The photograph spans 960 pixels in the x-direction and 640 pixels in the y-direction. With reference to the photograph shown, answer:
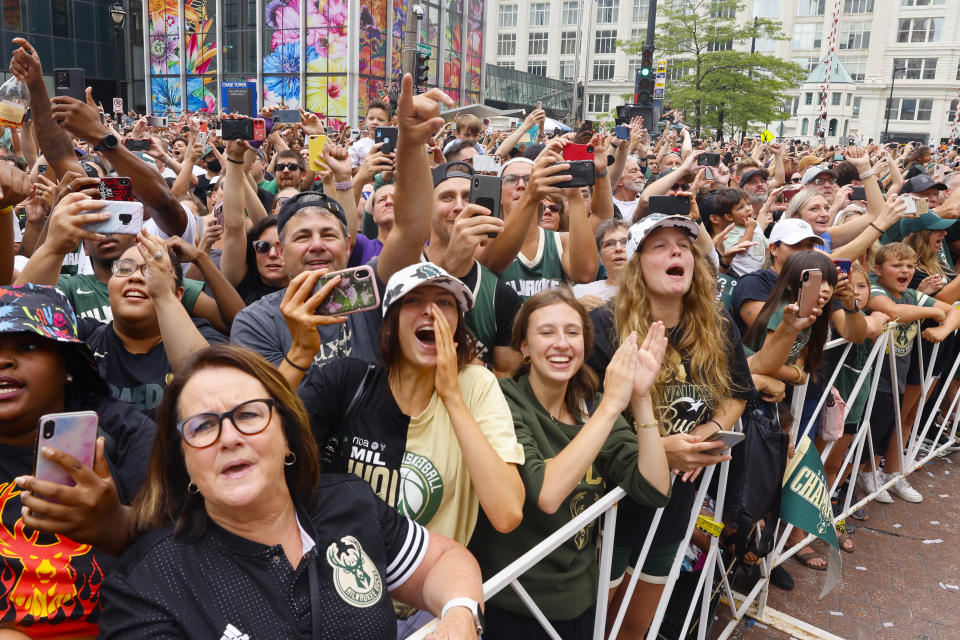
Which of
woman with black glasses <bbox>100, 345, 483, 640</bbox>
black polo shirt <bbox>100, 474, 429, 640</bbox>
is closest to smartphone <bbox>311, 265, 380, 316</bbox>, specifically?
woman with black glasses <bbox>100, 345, 483, 640</bbox>

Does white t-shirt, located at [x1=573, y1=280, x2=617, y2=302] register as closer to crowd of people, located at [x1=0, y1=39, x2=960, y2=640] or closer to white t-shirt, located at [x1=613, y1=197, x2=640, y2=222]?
crowd of people, located at [x1=0, y1=39, x2=960, y2=640]

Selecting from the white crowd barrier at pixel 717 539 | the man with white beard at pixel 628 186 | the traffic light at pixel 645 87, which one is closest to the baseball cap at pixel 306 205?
the white crowd barrier at pixel 717 539

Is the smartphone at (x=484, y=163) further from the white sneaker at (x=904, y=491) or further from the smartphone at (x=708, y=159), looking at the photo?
the smartphone at (x=708, y=159)

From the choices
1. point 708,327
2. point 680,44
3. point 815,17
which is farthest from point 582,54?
point 708,327

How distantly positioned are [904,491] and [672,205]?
386cm

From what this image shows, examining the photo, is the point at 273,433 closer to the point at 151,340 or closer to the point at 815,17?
the point at 151,340

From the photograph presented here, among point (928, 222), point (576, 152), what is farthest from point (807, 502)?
point (928, 222)

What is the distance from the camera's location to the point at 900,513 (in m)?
5.33

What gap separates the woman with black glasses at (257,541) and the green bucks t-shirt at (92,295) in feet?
5.56

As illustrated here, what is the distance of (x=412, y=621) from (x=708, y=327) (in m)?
1.83

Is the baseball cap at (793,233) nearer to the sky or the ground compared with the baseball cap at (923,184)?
nearer to the ground

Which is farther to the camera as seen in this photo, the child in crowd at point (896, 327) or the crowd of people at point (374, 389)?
the child in crowd at point (896, 327)

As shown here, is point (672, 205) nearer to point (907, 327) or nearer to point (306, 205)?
point (306, 205)

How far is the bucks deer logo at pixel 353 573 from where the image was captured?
5.73 feet
